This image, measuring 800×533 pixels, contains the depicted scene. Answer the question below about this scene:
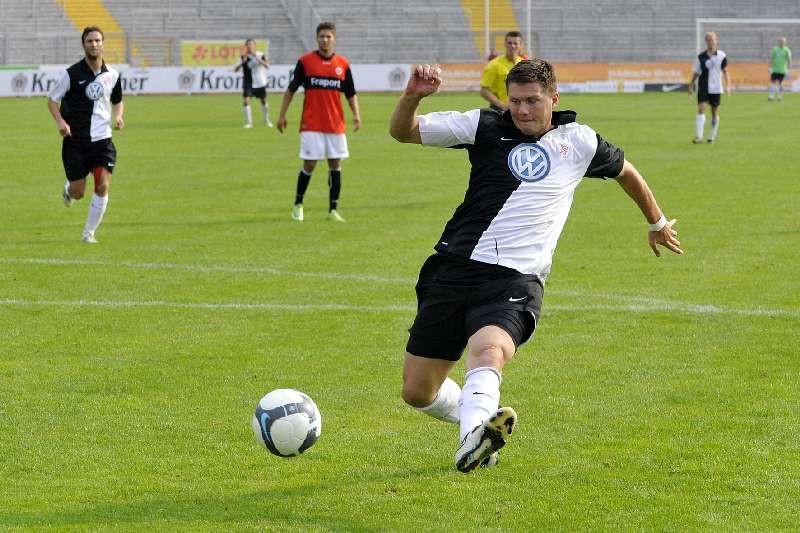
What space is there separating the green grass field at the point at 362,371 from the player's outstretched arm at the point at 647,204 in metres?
1.03

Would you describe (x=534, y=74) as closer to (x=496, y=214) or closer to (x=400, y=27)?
(x=496, y=214)

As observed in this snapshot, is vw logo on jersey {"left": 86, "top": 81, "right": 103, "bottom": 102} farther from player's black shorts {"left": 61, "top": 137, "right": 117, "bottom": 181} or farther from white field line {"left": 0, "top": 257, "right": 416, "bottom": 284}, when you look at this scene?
white field line {"left": 0, "top": 257, "right": 416, "bottom": 284}

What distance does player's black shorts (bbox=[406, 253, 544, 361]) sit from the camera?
561cm

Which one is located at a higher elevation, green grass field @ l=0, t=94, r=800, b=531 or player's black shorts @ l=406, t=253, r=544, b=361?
player's black shorts @ l=406, t=253, r=544, b=361

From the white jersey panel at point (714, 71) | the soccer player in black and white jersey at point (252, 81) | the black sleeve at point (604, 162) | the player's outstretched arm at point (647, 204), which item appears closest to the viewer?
the black sleeve at point (604, 162)

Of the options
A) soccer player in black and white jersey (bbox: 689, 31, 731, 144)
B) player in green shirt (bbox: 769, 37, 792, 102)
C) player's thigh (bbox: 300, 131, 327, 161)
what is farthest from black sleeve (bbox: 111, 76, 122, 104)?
player in green shirt (bbox: 769, 37, 792, 102)

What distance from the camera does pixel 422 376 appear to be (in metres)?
5.85

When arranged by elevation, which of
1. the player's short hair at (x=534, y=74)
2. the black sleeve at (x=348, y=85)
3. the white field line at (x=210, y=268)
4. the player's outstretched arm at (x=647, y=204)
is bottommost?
the white field line at (x=210, y=268)

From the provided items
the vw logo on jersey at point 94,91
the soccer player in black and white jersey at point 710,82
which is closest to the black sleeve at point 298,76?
the vw logo on jersey at point 94,91

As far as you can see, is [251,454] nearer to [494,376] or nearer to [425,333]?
[425,333]

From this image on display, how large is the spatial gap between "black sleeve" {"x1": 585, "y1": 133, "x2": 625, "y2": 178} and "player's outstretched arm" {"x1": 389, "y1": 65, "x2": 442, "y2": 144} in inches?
33.7

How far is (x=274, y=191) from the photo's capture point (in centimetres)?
1834

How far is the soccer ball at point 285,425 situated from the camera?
5.87m

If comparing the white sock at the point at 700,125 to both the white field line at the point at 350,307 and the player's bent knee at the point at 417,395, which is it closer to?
the white field line at the point at 350,307
